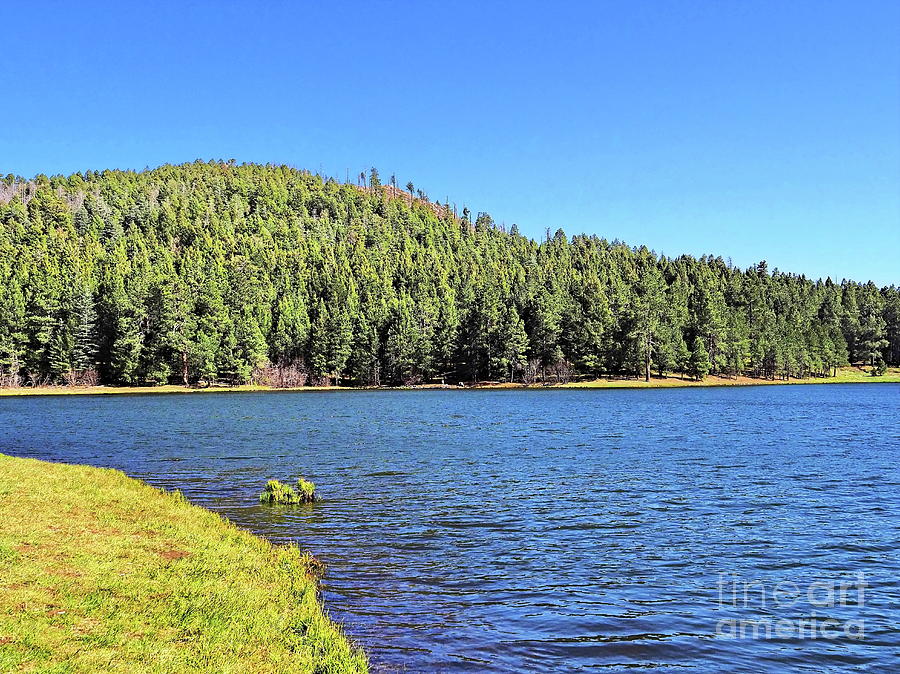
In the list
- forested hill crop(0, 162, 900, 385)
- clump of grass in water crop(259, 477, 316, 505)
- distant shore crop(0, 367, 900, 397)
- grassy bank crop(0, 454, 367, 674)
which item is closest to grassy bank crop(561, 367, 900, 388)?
distant shore crop(0, 367, 900, 397)

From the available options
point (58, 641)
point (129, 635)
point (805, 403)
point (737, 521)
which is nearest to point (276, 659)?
point (129, 635)

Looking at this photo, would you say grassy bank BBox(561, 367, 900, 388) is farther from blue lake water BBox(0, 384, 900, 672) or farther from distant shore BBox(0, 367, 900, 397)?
blue lake water BBox(0, 384, 900, 672)

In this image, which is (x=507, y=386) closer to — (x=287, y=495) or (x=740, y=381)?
(x=740, y=381)

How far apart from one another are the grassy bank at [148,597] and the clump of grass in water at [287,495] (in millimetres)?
5172

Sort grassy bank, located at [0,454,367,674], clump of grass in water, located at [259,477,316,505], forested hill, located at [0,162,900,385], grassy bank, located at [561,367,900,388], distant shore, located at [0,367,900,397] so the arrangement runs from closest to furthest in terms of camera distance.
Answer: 1. grassy bank, located at [0,454,367,674]
2. clump of grass in water, located at [259,477,316,505]
3. distant shore, located at [0,367,900,397]
4. forested hill, located at [0,162,900,385]
5. grassy bank, located at [561,367,900,388]

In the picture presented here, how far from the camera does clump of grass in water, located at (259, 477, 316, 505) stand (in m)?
24.9

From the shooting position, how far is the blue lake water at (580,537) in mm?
12820

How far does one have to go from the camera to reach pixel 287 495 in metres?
25.0

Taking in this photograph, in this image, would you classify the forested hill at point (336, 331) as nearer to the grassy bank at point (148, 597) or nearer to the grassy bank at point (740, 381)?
the grassy bank at point (740, 381)

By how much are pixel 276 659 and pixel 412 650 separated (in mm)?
2828

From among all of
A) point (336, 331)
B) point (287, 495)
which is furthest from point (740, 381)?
point (287, 495)

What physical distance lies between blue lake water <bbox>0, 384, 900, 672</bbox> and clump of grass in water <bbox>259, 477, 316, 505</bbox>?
65cm

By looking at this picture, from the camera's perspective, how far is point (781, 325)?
18112 cm

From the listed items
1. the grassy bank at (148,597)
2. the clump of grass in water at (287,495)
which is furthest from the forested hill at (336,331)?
the grassy bank at (148,597)
